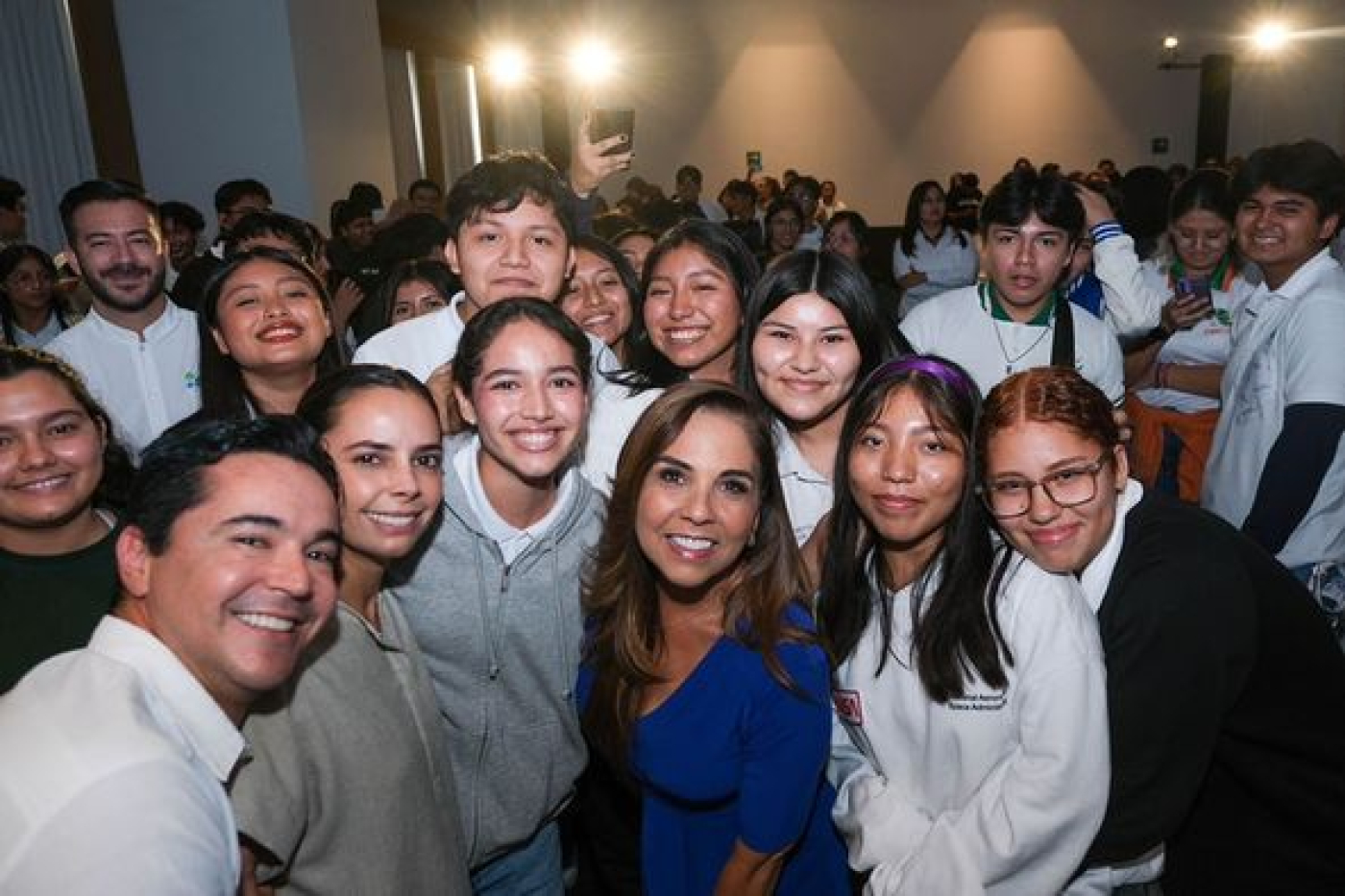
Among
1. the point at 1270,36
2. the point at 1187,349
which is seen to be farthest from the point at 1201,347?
the point at 1270,36

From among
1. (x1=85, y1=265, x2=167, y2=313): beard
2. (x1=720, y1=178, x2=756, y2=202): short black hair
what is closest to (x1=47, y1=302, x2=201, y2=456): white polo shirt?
(x1=85, y1=265, x2=167, y2=313): beard

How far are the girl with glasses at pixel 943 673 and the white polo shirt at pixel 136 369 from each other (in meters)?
2.57

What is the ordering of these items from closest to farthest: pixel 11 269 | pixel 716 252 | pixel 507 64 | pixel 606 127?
pixel 716 252
pixel 606 127
pixel 11 269
pixel 507 64

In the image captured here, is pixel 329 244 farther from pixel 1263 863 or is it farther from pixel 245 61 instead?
pixel 1263 863

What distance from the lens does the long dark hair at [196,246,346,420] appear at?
2.54 m

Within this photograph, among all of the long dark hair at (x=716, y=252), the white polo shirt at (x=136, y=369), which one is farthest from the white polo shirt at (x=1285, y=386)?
the white polo shirt at (x=136, y=369)

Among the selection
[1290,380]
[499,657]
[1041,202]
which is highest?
[1041,202]

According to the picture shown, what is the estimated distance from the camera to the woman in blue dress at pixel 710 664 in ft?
5.64

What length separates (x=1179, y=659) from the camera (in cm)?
150

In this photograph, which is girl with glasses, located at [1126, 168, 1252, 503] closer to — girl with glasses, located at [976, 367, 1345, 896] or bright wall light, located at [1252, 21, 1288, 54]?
girl with glasses, located at [976, 367, 1345, 896]

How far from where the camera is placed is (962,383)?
180 cm

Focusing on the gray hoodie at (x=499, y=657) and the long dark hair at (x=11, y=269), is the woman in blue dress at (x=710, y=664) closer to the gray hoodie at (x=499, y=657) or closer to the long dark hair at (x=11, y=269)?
the gray hoodie at (x=499, y=657)

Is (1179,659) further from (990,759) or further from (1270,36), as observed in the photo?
(1270,36)

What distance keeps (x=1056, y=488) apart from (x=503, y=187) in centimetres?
176
